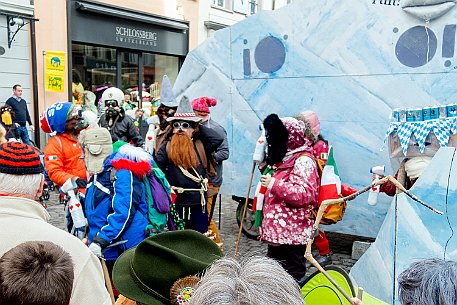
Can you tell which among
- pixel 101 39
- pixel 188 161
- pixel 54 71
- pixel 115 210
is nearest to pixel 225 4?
pixel 101 39

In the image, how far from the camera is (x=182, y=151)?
433cm

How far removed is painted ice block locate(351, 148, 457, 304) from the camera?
9.20ft

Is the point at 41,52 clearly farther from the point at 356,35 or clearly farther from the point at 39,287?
the point at 39,287

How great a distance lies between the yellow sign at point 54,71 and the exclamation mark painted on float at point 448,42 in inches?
365

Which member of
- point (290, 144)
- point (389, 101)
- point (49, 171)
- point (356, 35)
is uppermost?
point (356, 35)

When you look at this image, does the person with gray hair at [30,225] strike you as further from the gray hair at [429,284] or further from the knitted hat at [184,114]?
the knitted hat at [184,114]

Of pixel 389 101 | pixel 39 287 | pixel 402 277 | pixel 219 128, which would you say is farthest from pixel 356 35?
pixel 39 287

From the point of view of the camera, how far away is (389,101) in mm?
4930

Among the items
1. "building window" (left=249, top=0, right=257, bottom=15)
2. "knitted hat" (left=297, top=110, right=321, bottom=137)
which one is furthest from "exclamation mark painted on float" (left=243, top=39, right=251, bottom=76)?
"building window" (left=249, top=0, right=257, bottom=15)

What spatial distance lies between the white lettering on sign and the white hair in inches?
473

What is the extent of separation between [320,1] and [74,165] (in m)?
3.26

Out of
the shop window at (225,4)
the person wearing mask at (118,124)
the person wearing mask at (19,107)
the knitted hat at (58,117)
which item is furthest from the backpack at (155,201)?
the shop window at (225,4)

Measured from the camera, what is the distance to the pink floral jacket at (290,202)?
3.44 metres

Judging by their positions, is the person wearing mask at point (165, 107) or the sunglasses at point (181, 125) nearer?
the sunglasses at point (181, 125)
